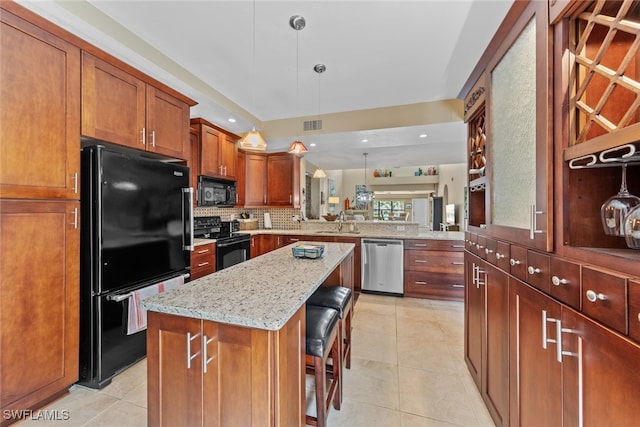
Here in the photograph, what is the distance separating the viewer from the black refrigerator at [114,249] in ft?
5.82

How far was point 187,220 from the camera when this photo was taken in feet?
8.21

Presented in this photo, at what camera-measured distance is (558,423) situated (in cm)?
90

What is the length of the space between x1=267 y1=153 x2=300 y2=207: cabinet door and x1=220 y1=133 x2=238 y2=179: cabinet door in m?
0.81

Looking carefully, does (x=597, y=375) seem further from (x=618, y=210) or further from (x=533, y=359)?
(x=618, y=210)

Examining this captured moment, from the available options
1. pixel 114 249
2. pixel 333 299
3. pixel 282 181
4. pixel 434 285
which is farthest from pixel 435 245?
pixel 114 249

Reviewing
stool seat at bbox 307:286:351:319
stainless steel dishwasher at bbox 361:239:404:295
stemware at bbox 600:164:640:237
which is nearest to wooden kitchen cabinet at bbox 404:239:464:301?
stainless steel dishwasher at bbox 361:239:404:295

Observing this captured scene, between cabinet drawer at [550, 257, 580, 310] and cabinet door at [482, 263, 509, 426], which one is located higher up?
cabinet drawer at [550, 257, 580, 310]

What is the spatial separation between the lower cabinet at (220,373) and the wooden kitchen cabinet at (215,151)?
9.42 ft

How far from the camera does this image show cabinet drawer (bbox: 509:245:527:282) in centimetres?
112

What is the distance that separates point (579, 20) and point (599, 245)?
0.80 metres

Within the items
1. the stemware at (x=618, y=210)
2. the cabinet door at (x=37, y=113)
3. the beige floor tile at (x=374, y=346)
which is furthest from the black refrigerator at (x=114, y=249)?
the stemware at (x=618, y=210)

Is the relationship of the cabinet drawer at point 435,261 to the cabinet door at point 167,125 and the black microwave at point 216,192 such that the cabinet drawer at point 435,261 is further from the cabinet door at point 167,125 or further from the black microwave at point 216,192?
the cabinet door at point 167,125

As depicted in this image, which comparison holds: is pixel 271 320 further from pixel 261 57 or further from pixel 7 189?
pixel 261 57

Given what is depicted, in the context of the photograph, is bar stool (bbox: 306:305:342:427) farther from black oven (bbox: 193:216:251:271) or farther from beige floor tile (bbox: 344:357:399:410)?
black oven (bbox: 193:216:251:271)
